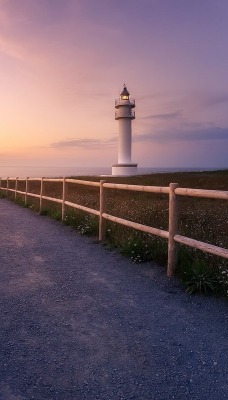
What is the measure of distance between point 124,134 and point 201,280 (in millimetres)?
46458

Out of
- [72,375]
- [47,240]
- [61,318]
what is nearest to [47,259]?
[47,240]

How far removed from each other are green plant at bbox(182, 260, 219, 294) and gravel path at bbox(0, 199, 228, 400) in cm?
16

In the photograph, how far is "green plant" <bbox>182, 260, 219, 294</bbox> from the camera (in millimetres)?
5656

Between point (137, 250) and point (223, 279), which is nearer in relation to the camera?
point (223, 279)

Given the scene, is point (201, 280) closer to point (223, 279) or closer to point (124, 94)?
point (223, 279)

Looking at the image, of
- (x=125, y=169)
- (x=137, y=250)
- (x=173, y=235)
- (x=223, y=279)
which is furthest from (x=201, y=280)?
(x=125, y=169)

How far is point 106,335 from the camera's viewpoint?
14.0 ft

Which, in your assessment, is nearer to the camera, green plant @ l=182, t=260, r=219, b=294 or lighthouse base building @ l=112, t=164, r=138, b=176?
green plant @ l=182, t=260, r=219, b=294

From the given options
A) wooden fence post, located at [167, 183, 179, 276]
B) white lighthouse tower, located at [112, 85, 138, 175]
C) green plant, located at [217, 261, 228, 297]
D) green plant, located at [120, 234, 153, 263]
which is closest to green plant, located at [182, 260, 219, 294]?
green plant, located at [217, 261, 228, 297]

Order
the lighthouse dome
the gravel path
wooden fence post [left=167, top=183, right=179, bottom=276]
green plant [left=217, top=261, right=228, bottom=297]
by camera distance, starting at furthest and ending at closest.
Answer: the lighthouse dome, wooden fence post [left=167, top=183, right=179, bottom=276], green plant [left=217, top=261, right=228, bottom=297], the gravel path

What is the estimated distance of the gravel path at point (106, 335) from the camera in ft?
10.8

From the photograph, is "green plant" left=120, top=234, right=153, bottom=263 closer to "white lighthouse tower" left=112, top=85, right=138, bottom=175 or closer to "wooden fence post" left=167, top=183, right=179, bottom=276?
"wooden fence post" left=167, top=183, right=179, bottom=276

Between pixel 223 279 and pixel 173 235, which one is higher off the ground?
pixel 173 235

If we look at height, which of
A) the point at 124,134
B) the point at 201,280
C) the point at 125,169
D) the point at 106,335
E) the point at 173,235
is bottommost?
the point at 106,335
